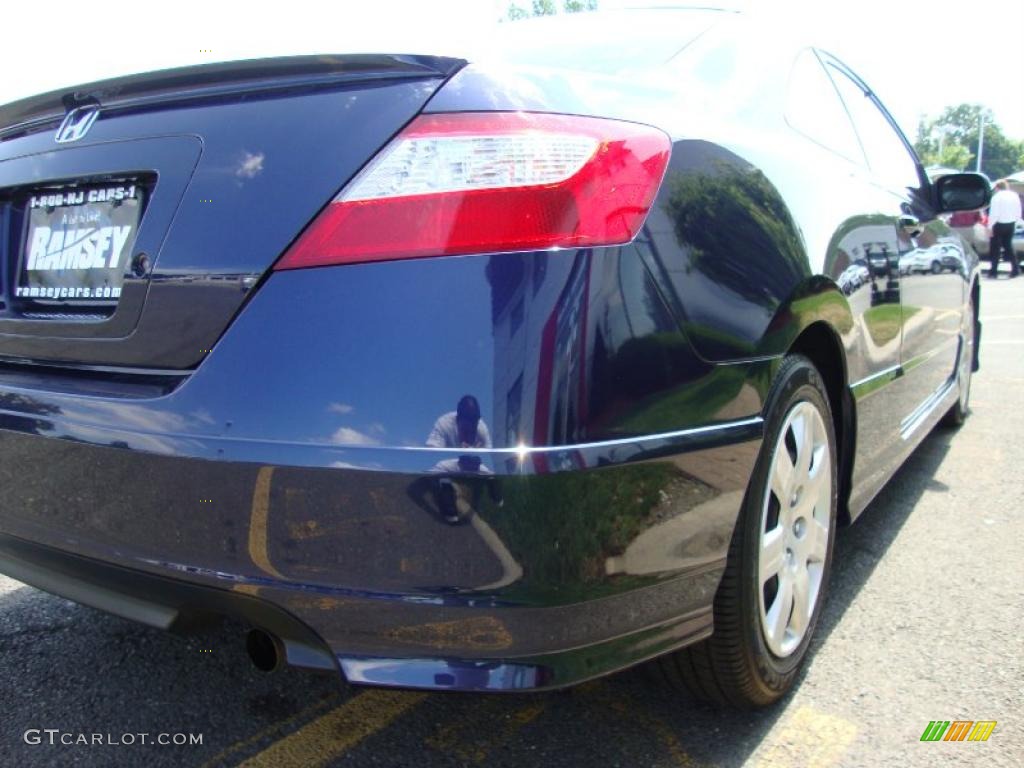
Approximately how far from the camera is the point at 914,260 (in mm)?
3033

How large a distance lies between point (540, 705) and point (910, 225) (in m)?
2.09

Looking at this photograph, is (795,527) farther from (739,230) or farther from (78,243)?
(78,243)

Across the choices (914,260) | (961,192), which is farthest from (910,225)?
(961,192)

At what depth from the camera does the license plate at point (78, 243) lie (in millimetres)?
1609

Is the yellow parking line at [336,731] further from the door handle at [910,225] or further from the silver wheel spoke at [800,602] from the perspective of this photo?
the door handle at [910,225]

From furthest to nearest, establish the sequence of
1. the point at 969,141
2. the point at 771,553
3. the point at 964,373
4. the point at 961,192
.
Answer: the point at 969,141, the point at 964,373, the point at 961,192, the point at 771,553

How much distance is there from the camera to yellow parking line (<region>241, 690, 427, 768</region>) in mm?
1872

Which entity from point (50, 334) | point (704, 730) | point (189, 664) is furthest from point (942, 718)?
point (50, 334)

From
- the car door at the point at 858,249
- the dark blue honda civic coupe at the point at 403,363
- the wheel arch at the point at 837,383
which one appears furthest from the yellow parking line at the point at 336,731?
the car door at the point at 858,249

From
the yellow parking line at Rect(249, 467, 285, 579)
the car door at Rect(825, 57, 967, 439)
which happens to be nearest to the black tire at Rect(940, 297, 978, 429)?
the car door at Rect(825, 57, 967, 439)

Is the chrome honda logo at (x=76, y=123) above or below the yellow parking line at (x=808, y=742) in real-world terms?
above

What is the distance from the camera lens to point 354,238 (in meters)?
1.38

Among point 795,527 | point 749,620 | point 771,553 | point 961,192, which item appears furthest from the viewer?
point 961,192

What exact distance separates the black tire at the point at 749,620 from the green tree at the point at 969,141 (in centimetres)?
8150
